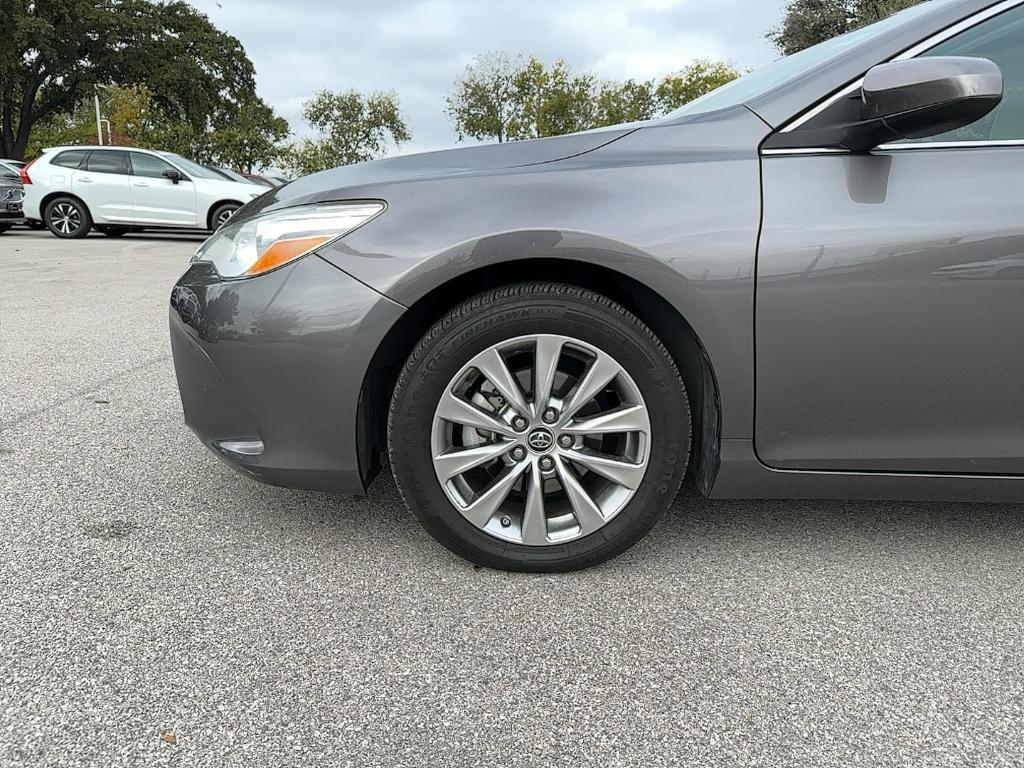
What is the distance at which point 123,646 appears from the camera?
5.54ft

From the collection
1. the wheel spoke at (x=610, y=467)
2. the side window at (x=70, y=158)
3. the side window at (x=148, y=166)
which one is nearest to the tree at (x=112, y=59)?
the side window at (x=70, y=158)

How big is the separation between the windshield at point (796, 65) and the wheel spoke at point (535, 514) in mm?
1069

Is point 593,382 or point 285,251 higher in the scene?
point 285,251

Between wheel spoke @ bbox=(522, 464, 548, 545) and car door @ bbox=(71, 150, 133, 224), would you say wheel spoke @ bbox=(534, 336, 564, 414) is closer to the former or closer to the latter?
wheel spoke @ bbox=(522, 464, 548, 545)

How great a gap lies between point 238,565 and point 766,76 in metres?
2.06

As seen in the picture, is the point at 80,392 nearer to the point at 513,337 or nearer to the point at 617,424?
the point at 513,337

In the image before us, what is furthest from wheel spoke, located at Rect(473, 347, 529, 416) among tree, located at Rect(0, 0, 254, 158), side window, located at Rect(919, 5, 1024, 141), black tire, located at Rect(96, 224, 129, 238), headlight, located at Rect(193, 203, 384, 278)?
tree, located at Rect(0, 0, 254, 158)

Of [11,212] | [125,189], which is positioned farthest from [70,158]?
[11,212]

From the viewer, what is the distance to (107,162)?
12344 millimetres

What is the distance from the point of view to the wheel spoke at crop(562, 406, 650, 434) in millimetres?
1951

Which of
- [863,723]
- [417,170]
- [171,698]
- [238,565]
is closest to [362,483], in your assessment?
[238,565]

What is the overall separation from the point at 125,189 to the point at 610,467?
41.5 ft

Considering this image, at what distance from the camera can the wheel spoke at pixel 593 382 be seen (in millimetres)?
1926

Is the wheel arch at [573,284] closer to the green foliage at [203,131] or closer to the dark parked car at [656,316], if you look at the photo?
the dark parked car at [656,316]
